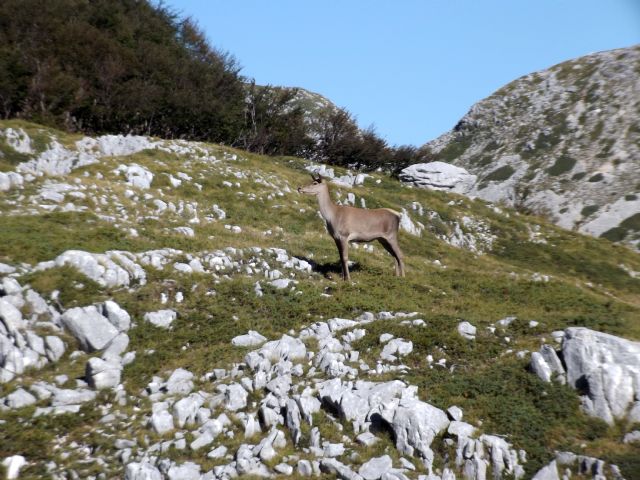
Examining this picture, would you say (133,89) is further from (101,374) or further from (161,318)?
(101,374)

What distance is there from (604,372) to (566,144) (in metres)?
96.3

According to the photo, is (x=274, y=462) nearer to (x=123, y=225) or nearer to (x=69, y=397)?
(x=69, y=397)

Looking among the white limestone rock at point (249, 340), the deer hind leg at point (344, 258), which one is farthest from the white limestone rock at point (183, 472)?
the deer hind leg at point (344, 258)

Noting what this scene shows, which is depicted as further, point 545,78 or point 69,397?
point 545,78

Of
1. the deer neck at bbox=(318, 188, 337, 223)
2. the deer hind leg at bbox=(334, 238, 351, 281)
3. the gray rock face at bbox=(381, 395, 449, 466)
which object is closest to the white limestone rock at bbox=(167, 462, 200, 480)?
the gray rock face at bbox=(381, 395, 449, 466)

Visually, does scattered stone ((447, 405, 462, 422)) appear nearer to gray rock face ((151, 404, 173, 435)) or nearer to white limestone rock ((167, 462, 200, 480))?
white limestone rock ((167, 462, 200, 480))

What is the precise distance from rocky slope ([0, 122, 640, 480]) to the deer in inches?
47.6

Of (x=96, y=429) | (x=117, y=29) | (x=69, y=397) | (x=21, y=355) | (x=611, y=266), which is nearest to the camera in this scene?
(x=96, y=429)

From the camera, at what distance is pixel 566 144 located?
99.9 metres

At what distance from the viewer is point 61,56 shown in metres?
46.8

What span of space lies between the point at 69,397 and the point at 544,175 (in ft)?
306

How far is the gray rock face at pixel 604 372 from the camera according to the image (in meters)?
12.3

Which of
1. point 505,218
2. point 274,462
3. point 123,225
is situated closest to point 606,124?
point 505,218

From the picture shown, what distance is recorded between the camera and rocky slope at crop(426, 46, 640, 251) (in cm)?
8512
